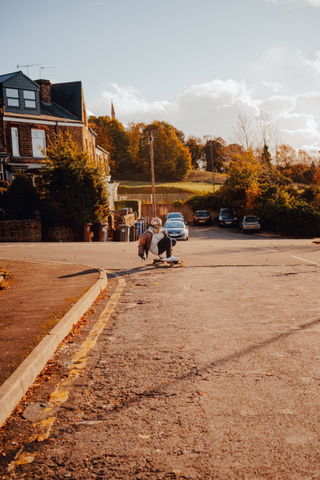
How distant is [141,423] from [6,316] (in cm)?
387

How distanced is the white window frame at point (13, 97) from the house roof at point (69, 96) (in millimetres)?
4982


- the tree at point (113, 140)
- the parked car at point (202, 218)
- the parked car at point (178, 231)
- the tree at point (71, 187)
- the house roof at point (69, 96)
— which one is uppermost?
the tree at point (113, 140)

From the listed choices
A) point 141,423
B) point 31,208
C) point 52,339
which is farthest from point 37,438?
point 31,208

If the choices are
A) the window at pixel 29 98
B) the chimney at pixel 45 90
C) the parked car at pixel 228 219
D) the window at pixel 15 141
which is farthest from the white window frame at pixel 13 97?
the parked car at pixel 228 219

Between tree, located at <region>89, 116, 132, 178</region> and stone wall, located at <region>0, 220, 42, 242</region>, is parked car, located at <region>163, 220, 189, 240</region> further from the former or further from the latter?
tree, located at <region>89, 116, 132, 178</region>

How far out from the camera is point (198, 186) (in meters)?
85.7

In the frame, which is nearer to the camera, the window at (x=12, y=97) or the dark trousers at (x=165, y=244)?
the dark trousers at (x=165, y=244)

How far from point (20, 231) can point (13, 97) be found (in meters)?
16.8

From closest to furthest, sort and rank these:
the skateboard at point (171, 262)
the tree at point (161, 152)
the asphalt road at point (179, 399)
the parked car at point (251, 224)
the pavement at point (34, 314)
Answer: the asphalt road at point (179, 399), the pavement at point (34, 314), the skateboard at point (171, 262), the parked car at point (251, 224), the tree at point (161, 152)

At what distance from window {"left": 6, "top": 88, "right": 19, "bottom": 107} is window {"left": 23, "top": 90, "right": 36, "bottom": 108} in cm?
63

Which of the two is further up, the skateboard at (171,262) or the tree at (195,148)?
the tree at (195,148)

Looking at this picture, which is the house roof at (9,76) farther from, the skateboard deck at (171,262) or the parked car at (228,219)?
the skateboard deck at (171,262)

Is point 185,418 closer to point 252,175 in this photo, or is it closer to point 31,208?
point 31,208

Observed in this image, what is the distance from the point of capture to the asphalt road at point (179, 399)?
9.59 feet
